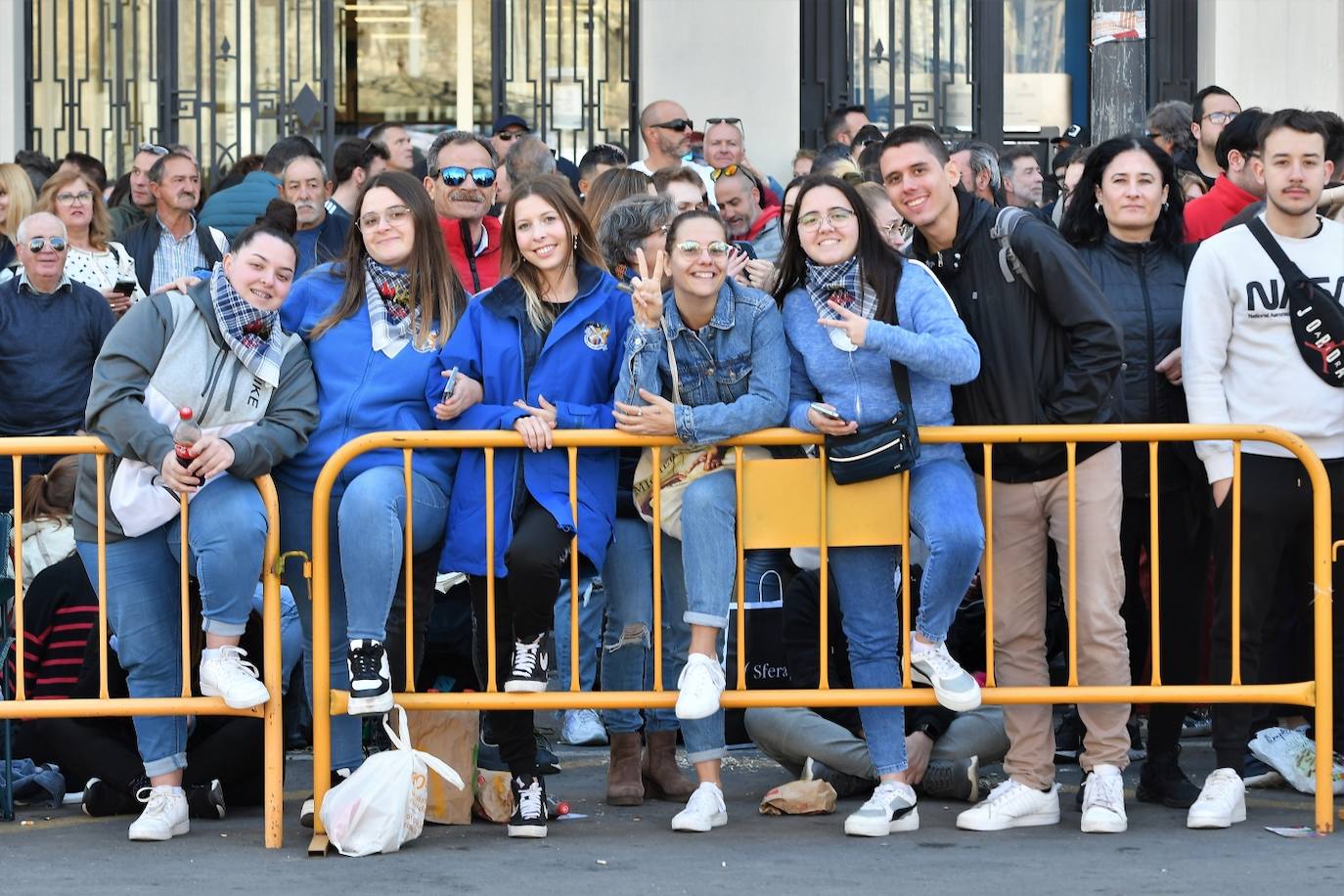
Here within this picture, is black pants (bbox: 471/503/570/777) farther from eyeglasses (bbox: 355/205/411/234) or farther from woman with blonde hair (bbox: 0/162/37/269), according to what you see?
woman with blonde hair (bbox: 0/162/37/269)

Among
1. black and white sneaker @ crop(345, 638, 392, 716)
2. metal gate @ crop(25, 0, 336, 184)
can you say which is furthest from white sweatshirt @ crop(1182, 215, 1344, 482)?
metal gate @ crop(25, 0, 336, 184)

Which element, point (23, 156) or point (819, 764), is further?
point (23, 156)

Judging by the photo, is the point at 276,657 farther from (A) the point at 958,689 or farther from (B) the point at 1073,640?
(B) the point at 1073,640

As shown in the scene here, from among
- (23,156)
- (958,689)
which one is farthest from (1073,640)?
(23,156)

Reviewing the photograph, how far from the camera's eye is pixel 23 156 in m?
12.5

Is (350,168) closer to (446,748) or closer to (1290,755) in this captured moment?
(446,748)

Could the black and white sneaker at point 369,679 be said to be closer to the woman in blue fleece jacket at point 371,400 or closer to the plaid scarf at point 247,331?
the woman in blue fleece jacket at point 371,400

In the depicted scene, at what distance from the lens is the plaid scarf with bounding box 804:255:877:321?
6.39 metres

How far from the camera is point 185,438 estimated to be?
20.1ft

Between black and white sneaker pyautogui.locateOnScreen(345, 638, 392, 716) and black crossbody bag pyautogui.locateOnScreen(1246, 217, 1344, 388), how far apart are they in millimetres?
3166

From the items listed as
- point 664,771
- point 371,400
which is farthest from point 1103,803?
point 371,400

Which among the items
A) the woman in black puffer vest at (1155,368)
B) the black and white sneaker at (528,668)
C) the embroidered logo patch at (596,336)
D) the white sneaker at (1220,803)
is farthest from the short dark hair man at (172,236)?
the white sneaker at (1220,803)

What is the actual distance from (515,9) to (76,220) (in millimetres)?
4951

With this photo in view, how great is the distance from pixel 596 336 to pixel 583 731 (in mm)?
2182
